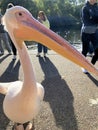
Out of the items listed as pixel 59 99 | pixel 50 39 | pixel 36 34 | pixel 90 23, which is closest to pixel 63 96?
pixel 59 99

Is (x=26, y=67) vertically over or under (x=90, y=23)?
over

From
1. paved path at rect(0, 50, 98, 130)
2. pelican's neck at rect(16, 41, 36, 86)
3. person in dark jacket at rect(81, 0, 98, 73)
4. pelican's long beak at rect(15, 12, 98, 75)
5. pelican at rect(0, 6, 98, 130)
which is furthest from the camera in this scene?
person in dark jacket at rect(81, 0, 98, 73)

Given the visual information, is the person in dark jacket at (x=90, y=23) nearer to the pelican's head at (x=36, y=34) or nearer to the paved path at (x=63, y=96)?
the paved path at (x=63, y=96)

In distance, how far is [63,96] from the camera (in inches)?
222

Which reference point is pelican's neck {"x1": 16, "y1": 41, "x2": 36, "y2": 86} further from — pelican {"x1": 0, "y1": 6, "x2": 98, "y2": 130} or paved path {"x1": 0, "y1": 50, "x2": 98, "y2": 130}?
paved path {"x1": 0, "y1": 50, "x2": 98, "y2": 130}

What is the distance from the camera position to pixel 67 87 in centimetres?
620

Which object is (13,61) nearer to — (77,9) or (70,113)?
(70,113)

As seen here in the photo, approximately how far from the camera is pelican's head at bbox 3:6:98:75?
303 centimetres

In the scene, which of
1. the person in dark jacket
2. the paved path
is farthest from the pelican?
the person in dark jacket

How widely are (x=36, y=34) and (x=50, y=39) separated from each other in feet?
0.74

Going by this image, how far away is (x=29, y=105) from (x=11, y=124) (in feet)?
3.42

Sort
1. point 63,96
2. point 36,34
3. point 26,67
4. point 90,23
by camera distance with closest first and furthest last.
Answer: point 36,34 < point 26,67 < point 63,96 < point 90,23

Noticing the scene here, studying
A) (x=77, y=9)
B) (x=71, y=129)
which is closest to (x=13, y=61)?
(x=71, y=129)

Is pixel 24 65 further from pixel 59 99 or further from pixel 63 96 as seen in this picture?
pixel 63 96
